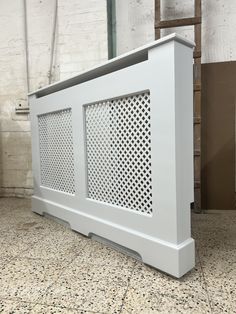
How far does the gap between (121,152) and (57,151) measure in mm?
725

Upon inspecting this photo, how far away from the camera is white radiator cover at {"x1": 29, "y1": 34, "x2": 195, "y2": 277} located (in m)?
1.11

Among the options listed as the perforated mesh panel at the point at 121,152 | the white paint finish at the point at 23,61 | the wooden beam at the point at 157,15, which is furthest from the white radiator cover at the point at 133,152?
the wooden beam at the point at 157,15

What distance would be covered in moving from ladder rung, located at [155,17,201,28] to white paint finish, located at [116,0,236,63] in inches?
4.1

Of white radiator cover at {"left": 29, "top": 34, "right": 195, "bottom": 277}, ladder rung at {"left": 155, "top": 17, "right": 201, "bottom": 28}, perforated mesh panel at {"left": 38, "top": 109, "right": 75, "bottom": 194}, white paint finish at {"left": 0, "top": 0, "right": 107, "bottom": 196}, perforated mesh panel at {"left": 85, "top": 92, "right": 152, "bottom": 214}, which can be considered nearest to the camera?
white radiator cover at {"left": 29, "top": 34, "right": 195, "bottom": 277}

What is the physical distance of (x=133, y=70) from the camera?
1.25 metres

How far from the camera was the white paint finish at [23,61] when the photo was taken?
95.3 inches

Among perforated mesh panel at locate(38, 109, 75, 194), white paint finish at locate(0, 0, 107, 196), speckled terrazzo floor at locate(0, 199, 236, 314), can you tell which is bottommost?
speckled terrazzo floor at locate(0, 199, 236, 314)

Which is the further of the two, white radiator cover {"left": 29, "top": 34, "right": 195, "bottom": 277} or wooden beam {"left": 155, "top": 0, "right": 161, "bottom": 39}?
wooden beam {"left": 155, "top": 0, "right": 161, "bottom": 39}

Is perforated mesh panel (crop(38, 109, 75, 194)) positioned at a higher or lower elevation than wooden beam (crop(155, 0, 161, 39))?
lower

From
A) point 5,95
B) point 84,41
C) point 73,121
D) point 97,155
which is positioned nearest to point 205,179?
point 97,155

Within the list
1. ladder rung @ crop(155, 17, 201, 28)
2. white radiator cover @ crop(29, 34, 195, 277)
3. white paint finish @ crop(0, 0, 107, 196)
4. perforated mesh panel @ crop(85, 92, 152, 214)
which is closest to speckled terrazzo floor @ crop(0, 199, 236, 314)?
white radiator cover @ crop(29, 34, 195, 277)

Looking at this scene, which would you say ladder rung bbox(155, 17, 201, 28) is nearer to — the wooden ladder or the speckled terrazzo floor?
the wooden ladder

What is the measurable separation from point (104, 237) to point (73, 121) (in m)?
0.79

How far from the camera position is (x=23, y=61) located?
9.07ft
